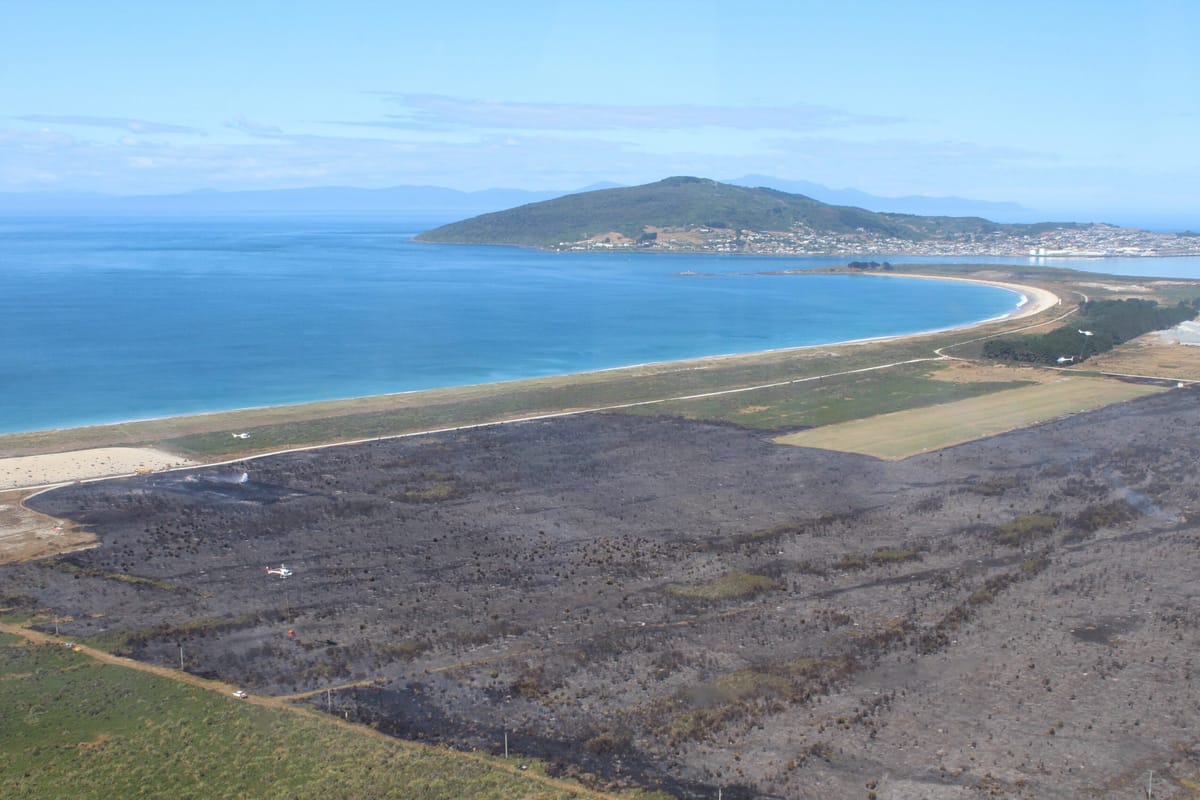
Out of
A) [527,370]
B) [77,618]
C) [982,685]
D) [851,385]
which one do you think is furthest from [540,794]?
[527,370]

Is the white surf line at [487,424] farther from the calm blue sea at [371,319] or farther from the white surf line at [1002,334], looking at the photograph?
the calm blue sea at [371,319]

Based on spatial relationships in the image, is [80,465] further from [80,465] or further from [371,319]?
[371,319]

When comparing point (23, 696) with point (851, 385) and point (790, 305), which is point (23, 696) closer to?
point (851, 385)

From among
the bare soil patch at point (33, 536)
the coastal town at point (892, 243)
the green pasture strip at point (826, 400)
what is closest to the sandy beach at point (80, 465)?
the bare soil patch at point (33, 536)

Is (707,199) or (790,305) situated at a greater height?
(707,199)

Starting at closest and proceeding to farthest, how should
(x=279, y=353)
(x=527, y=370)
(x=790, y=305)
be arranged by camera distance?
(x=527, y=370) → (x=279, y=353) → (x=790, y=305)

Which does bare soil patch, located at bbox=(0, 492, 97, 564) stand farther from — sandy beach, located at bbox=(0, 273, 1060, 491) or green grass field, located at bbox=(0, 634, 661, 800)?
green grass field, located at bbox=(0, 634, 661, 800)

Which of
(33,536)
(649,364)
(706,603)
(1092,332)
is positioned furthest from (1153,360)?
(33,536)
